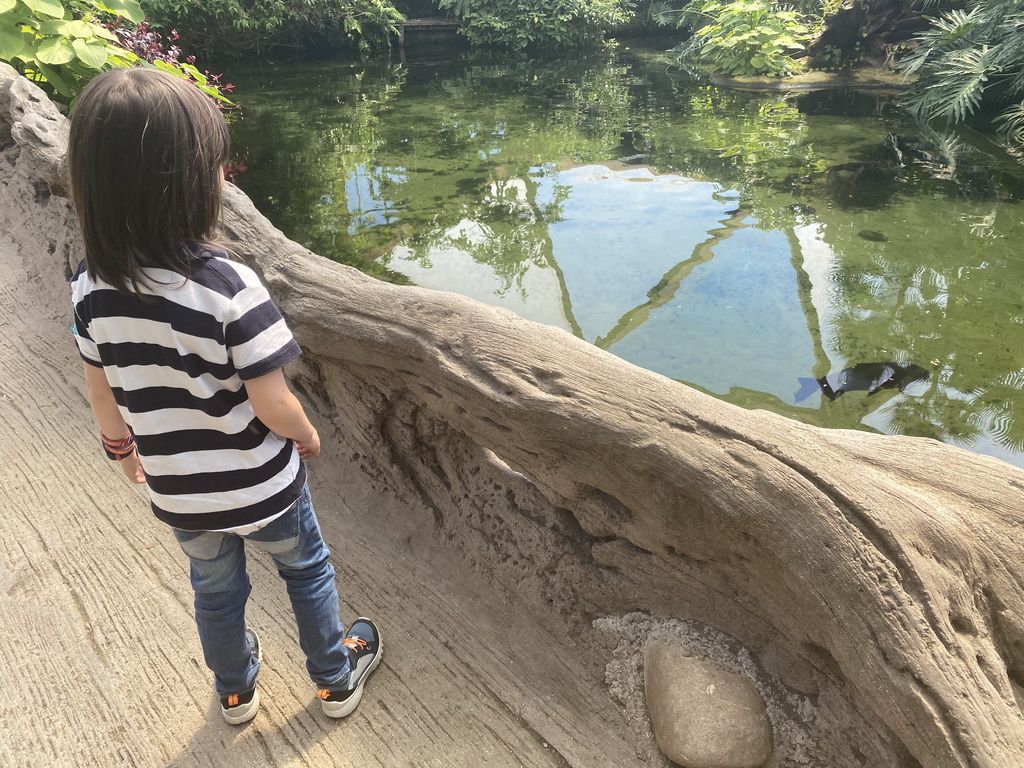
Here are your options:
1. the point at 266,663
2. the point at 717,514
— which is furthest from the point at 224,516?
the point at 717,514

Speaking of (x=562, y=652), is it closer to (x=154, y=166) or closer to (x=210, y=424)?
(x=210, y=424)

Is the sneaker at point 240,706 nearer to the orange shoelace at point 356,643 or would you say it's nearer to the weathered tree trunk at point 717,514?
the orange shoelace at point 356,643

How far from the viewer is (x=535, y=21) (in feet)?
47.6

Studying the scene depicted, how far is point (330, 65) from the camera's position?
43.4 ft

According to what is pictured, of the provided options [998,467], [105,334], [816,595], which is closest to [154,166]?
[105,334]

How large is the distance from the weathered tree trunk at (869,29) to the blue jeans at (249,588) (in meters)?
12.2

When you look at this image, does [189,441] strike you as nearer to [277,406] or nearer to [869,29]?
[277,406]

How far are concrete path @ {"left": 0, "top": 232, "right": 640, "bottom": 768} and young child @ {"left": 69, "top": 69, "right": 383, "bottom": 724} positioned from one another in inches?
15.2

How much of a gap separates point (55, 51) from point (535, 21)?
41.1 feet

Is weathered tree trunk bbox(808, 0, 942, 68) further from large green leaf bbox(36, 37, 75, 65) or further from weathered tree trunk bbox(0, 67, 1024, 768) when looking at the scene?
weathered tree trunk bbox(0, 67, 1024, 768)

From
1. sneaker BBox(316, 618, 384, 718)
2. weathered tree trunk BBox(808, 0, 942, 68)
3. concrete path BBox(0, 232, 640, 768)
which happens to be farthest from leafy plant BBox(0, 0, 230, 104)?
weathered tree trunk BBox(808, 0, 942, 68)

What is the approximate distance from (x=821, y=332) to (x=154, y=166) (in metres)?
3.72

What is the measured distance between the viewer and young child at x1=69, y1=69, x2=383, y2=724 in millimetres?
1017

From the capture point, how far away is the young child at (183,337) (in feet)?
3.34
